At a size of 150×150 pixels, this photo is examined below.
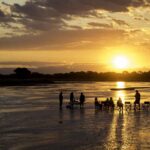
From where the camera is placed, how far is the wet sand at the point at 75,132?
838 inches

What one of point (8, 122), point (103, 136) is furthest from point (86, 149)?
point (8, 122)

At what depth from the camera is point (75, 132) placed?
84.1 ft

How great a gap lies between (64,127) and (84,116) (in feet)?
23.4

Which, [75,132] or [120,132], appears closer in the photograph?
[120,132]

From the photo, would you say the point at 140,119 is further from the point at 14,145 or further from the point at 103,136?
the point at 14,145

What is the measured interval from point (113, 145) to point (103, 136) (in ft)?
8.99

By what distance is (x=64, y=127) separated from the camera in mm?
28016

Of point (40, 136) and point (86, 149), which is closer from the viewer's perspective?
point (86, 149)

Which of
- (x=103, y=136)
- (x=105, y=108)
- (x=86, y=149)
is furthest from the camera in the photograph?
(x=105, y=108)

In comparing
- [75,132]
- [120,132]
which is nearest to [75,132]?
[75,132]

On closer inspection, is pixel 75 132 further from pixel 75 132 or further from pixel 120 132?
pixel 120 132

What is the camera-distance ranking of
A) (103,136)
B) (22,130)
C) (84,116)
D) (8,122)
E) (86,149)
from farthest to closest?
1. (84,116)
2. (8,122)
3. (22,130)
4. (103,136)
5. (86,149)

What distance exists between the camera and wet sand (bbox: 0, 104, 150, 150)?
21.3 meters

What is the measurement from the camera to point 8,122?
30891 millimetres
